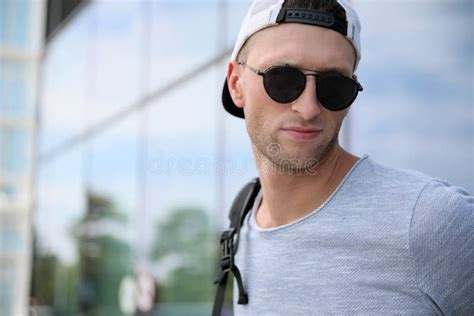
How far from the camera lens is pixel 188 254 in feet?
19.6

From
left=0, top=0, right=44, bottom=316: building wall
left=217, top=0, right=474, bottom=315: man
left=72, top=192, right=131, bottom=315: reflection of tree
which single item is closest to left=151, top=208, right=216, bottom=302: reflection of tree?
left=72, top=192, right=131, bottom=315: reflection of tree

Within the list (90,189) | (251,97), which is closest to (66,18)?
(90,189)

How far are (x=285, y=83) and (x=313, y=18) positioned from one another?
0.49ft

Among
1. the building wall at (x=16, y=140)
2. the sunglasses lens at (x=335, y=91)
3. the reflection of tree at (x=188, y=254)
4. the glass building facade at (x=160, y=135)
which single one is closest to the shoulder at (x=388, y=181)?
the sunglasses lens at (x=335, y=91)

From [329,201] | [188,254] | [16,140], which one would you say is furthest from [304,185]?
[16,140]

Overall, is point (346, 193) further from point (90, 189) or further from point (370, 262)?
point (90, 189)

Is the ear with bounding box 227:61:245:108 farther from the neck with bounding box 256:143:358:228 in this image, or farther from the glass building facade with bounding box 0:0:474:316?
the glass building facade with bounding box 0:0:474:316

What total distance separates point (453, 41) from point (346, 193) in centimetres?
166

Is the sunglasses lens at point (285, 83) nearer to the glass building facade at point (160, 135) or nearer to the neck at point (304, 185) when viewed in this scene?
the neck at point (304, 185)

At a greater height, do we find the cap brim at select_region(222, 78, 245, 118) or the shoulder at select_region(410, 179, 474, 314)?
the cap brim at select_region(222, 78, 245, 118)

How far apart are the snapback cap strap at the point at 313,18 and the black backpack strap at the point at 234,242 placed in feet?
1.91

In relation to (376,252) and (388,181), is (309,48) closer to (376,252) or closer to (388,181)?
(388,181)

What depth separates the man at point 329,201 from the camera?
4.35 ft

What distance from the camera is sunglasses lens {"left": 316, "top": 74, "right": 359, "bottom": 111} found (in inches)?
57.9
